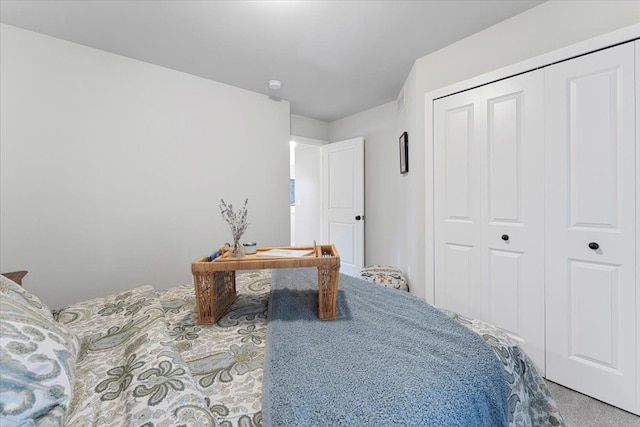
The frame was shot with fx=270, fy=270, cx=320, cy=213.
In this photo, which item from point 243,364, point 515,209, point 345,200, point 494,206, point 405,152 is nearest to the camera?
point 243,364

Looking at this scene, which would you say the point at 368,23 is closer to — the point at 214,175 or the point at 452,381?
the point at 214,175

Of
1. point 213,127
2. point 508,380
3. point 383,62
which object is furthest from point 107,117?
point 508,380

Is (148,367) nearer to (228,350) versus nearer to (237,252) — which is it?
(228,350)

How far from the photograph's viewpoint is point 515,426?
0.86 m

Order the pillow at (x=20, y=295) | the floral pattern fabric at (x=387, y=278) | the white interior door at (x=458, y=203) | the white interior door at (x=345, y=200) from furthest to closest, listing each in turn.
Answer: the white interior door at (x=345, y=200) → the floral pattern fabric at (x=387, y=278) → the white interior door at (x=458, y=203) → the pillow at (x=20, y=295)

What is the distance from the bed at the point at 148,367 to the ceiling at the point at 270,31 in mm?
1861

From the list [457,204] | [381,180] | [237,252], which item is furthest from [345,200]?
[237,252]

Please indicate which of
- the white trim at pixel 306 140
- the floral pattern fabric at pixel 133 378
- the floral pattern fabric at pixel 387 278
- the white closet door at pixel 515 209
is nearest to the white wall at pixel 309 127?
the white trim at pixel 306 140

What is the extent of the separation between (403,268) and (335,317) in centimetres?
213

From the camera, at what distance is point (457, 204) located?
7.27 ft

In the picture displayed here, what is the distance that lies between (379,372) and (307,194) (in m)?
4.23

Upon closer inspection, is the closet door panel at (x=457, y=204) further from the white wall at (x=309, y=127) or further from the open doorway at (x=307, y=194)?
the open doorway at (x=307, y=194)

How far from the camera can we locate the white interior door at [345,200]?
3.82 metres

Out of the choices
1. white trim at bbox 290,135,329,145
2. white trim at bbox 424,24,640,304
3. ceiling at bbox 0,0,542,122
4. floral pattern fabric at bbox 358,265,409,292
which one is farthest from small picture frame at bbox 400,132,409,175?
white trim at bbox 290,135,329,145
